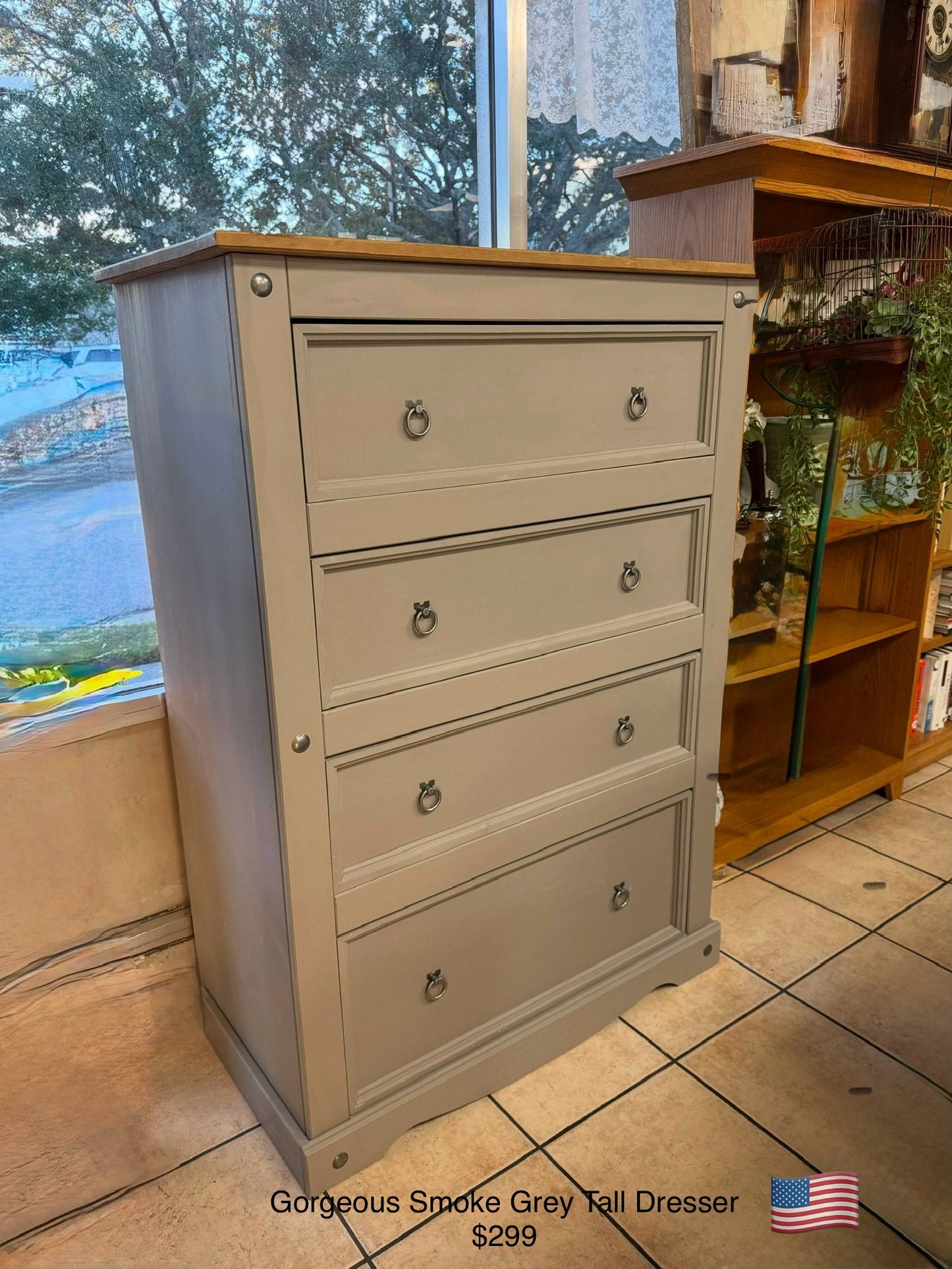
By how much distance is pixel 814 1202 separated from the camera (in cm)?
131

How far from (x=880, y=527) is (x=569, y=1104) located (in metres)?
1.55

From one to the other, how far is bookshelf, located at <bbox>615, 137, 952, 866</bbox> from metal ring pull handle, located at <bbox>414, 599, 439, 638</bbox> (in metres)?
0.82

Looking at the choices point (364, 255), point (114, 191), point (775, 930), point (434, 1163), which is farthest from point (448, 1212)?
point (114, 191)

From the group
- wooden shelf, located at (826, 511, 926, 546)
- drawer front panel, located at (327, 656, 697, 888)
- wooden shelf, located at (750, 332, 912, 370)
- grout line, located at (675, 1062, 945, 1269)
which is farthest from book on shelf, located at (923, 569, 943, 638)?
grout line, located at (675, 1062, 945, 1269)

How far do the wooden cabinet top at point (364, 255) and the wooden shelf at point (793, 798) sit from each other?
127 centimetres

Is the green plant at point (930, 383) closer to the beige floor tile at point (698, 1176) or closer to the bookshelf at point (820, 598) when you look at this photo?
the bookshelf at point (820, 598)

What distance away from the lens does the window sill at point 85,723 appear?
1451 millimetres

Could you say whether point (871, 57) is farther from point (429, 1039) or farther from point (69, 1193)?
point (69, 1193)

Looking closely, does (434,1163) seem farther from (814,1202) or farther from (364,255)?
(364,255)

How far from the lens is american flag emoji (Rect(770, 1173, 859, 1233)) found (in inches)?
50.3

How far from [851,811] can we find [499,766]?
1421 mm

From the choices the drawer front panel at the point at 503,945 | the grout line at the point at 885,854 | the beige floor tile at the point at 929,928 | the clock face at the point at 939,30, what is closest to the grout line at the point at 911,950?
the beige floor tile at the point at 929,928

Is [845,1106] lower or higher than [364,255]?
lower

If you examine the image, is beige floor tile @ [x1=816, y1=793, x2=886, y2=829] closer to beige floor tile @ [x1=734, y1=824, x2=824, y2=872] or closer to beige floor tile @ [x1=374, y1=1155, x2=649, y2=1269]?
beige floor tile @ [x1=734, y1=824, x2=824, y2=872]
